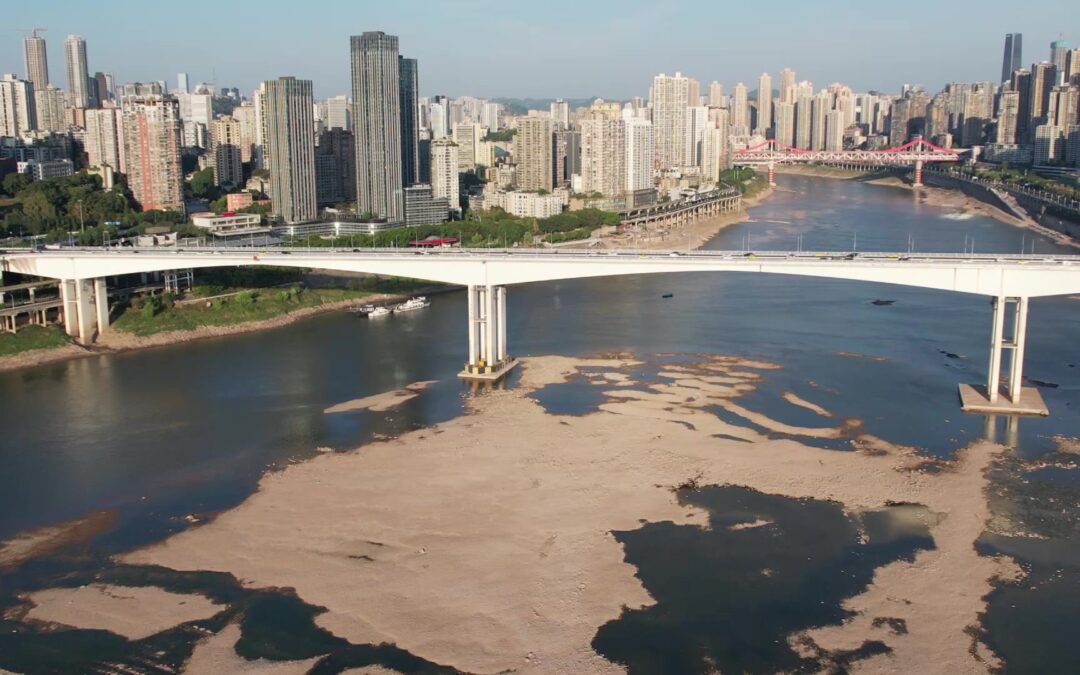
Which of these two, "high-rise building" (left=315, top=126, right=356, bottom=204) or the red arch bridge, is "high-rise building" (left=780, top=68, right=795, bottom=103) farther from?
"high-rise building" (left=315, top=126, right=356, bottom=204)

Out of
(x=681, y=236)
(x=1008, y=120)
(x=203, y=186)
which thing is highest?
(x=1008, y=120)

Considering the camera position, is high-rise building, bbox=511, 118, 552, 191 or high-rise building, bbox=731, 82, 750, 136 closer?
high-rise building, bbox=511, 118, 552, 191

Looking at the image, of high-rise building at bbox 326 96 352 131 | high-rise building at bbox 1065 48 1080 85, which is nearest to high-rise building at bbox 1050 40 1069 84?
high-rise building at bbox 1065 48 1080 85

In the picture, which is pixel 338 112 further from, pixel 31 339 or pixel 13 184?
pixel 31 339

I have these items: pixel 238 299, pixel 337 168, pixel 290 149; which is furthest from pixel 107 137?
pixel 238 299

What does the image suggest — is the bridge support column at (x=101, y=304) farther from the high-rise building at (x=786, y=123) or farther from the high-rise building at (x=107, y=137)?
the high-rise building at (x=786, y=123)

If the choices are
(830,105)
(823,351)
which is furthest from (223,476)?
(830,105)
